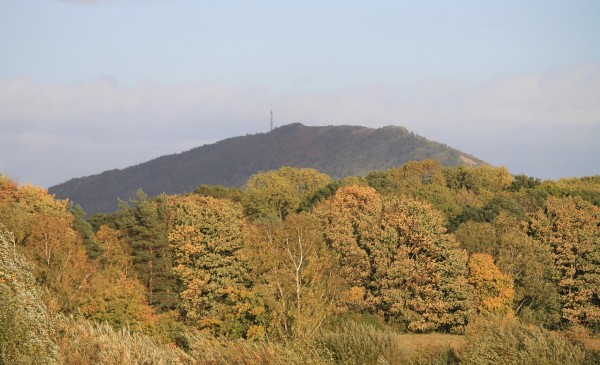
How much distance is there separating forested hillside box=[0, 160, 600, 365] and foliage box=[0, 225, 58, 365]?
15.4ft

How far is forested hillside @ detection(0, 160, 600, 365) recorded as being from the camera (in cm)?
4256

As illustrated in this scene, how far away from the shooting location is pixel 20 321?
99.3 feet

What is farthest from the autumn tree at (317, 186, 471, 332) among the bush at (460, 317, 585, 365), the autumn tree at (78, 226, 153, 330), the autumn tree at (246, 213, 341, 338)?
the bush at (460, 317, 585, 365)

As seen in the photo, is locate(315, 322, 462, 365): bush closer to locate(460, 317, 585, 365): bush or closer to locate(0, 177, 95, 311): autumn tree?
locate(460, 317, 585, 365): bush

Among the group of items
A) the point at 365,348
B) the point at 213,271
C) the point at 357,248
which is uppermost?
the point at 357,248

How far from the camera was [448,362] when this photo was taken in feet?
154

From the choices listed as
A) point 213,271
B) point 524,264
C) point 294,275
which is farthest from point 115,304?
point 524,264

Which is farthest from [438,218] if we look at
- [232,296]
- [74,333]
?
[74,333]

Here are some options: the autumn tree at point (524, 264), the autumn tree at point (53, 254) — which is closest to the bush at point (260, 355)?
the autumn tree at point (53, 254)

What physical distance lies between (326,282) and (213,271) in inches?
421

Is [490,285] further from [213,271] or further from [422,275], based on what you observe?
[213,271]

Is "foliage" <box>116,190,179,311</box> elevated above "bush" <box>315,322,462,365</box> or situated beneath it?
elevated above

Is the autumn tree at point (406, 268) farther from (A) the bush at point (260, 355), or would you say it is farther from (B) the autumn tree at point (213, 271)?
(A) the bush at point (260, 355)

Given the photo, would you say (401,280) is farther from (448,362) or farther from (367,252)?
(448,362)
